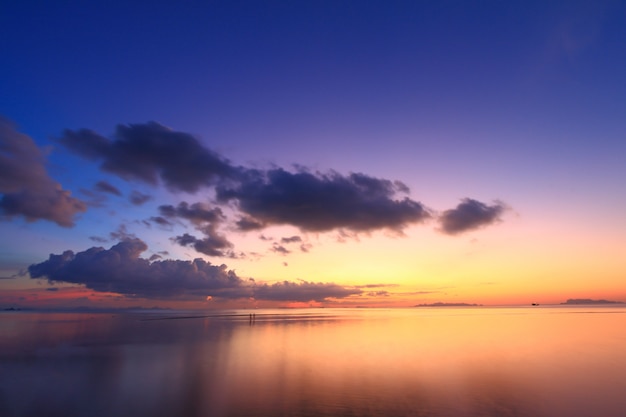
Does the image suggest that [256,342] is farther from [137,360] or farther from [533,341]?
[533,341]

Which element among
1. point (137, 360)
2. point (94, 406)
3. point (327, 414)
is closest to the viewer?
point (327, 414)

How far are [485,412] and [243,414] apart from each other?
12597 mm

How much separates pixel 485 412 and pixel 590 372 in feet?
59.0

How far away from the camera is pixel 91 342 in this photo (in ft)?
180

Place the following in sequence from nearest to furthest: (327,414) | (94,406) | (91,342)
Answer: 1. (327,414)
2. (94,406)
3. (91,342)

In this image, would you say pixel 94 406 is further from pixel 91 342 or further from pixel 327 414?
pixel 91 342

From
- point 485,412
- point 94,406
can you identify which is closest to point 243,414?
point 94,406

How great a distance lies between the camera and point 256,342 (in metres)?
56.0

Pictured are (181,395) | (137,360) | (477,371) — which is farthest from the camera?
(137,360)

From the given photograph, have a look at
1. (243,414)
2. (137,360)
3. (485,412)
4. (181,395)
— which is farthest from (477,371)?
(137,360)

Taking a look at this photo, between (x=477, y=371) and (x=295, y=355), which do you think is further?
(x=295, y=355)

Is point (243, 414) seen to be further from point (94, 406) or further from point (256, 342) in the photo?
point (256, 342)

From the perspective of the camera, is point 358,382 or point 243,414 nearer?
point 243,414

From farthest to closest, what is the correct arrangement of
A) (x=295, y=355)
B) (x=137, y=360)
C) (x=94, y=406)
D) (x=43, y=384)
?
(x=295, y=355) < (x=137, y=360) < (x=43, y=384) < (x=94, y=406)
